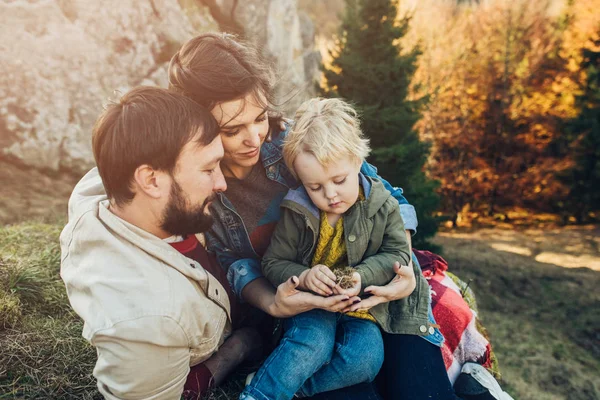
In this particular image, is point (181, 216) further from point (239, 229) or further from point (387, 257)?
point (387, 257)

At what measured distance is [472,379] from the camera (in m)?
2.39

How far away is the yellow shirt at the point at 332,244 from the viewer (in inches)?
92.4

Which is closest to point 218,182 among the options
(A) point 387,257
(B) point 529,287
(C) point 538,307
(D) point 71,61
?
(A) point 387,257

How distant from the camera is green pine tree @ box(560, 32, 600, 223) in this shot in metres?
10.0

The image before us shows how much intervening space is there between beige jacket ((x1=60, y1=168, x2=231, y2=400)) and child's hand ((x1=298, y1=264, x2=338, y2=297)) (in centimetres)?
47

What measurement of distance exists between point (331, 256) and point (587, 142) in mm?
10404

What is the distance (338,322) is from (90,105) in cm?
456

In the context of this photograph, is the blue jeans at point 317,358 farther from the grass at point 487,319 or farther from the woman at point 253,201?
the grass at point 487,319

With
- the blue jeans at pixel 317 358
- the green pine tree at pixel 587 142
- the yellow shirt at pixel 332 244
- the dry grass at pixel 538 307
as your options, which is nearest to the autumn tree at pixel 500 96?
the green pine tree at pixel 587 142

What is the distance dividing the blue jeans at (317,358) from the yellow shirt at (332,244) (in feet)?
0.94

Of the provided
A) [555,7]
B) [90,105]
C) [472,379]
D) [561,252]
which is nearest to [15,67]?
[90,105]

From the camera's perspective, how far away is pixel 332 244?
2.35 meters

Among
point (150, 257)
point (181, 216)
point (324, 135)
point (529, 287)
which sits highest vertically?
point (324, 135)

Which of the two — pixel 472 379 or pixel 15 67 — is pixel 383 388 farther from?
pixel 15 67
